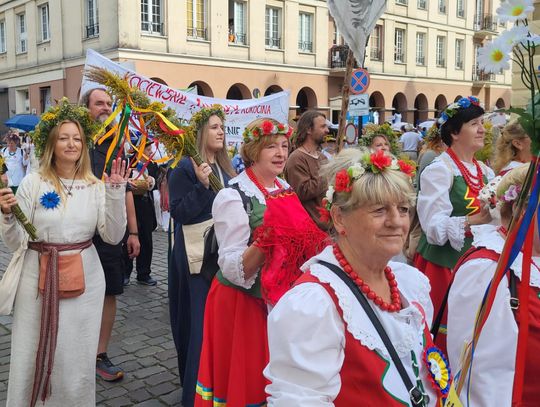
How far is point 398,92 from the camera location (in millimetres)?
31219

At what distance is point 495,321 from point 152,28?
2145 centimetres

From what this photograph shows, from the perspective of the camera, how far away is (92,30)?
22469mm

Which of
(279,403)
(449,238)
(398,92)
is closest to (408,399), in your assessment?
(279,403)

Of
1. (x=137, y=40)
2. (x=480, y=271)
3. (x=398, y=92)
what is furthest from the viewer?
(x=398, y=92)

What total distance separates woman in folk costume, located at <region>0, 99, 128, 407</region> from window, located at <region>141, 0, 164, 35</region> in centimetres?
1925

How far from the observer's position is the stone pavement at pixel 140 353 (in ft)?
13.7

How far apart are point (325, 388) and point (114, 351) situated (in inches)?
147

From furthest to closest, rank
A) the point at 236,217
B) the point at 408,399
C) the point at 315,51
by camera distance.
A: the point at 315,51 → the point at 236,217 → the point at 408,399

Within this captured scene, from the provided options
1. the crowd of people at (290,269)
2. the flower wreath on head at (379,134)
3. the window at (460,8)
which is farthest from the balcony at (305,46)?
the crowd of people at (290,269)

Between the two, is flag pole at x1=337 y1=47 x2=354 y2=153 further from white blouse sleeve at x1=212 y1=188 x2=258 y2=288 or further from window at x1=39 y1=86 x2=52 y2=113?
window at x1=39 y1=86 x2=52 y2=113

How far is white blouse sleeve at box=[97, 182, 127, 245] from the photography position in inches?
144

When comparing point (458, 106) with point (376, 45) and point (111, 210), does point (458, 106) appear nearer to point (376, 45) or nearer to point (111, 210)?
point (111, 210)

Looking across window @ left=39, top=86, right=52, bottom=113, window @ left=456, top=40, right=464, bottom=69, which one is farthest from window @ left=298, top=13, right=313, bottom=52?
window @ left=456, top=40, right=464, bottom=69

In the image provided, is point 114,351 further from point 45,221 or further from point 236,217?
point 236,217
